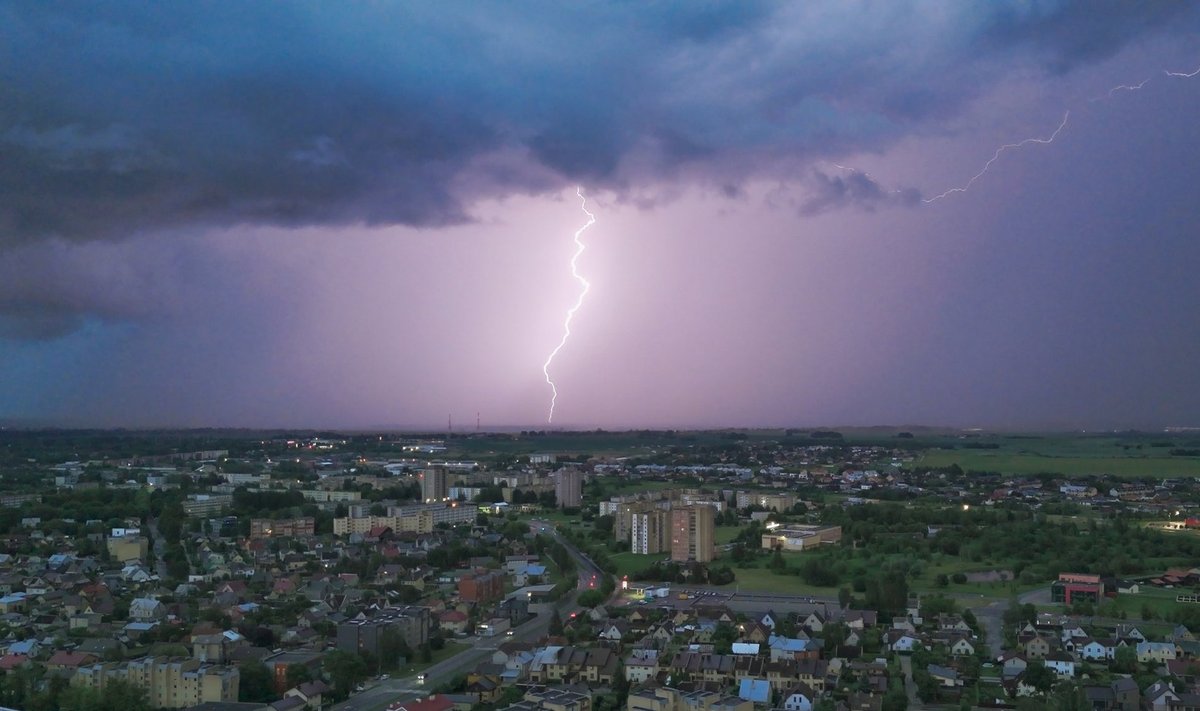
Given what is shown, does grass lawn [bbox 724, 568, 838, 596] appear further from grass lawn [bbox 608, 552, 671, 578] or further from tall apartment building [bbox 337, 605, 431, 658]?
tall apartment building [bbox 337, 605, 431, 658]

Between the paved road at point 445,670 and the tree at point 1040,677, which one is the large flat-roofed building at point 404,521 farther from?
the tree at point 1040,677

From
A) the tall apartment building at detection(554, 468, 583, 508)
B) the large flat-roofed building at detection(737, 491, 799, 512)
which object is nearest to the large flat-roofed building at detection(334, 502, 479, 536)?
the tall apartment building at detection(554, 468, 583, 508)

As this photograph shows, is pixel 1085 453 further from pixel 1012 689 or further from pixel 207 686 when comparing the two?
pixel 207 686

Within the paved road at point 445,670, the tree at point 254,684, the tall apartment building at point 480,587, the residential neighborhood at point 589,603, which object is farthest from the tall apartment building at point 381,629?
the tall apartment building at point 480,587

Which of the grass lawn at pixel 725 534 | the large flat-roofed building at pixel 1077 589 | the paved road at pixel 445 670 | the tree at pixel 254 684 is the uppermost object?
the large flat-roofed building at pixel 1077 589

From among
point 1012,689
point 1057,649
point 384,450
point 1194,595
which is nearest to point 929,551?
point 1194,595

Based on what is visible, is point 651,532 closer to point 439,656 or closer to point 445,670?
point 439,656

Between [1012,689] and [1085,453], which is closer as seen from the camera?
[1012,689]
